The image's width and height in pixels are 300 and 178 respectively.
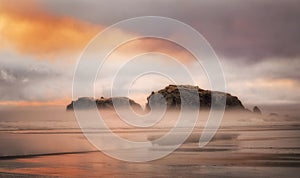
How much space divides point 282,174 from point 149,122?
6901cm

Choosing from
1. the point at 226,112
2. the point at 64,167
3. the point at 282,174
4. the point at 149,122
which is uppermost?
the point at 226,112

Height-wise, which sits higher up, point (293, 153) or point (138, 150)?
point (138, 150)

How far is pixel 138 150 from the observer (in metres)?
35.1

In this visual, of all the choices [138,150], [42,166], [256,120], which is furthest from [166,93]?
[42,166]

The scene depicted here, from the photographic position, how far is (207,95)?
132 m

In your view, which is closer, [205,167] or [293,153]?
[205,167]

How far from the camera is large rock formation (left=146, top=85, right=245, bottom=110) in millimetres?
107850

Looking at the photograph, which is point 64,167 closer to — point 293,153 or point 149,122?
point 293,153

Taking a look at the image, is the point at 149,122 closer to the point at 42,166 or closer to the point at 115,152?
the point at 115,152

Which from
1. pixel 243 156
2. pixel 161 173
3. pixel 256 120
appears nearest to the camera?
pixel 161 173

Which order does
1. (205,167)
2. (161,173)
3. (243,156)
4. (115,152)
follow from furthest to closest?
(115,152), (243,156), (205,167), (161,173)

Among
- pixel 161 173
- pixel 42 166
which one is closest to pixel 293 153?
pixel 161 173

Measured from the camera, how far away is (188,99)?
397 feet

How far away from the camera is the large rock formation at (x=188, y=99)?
107850 millimetres
